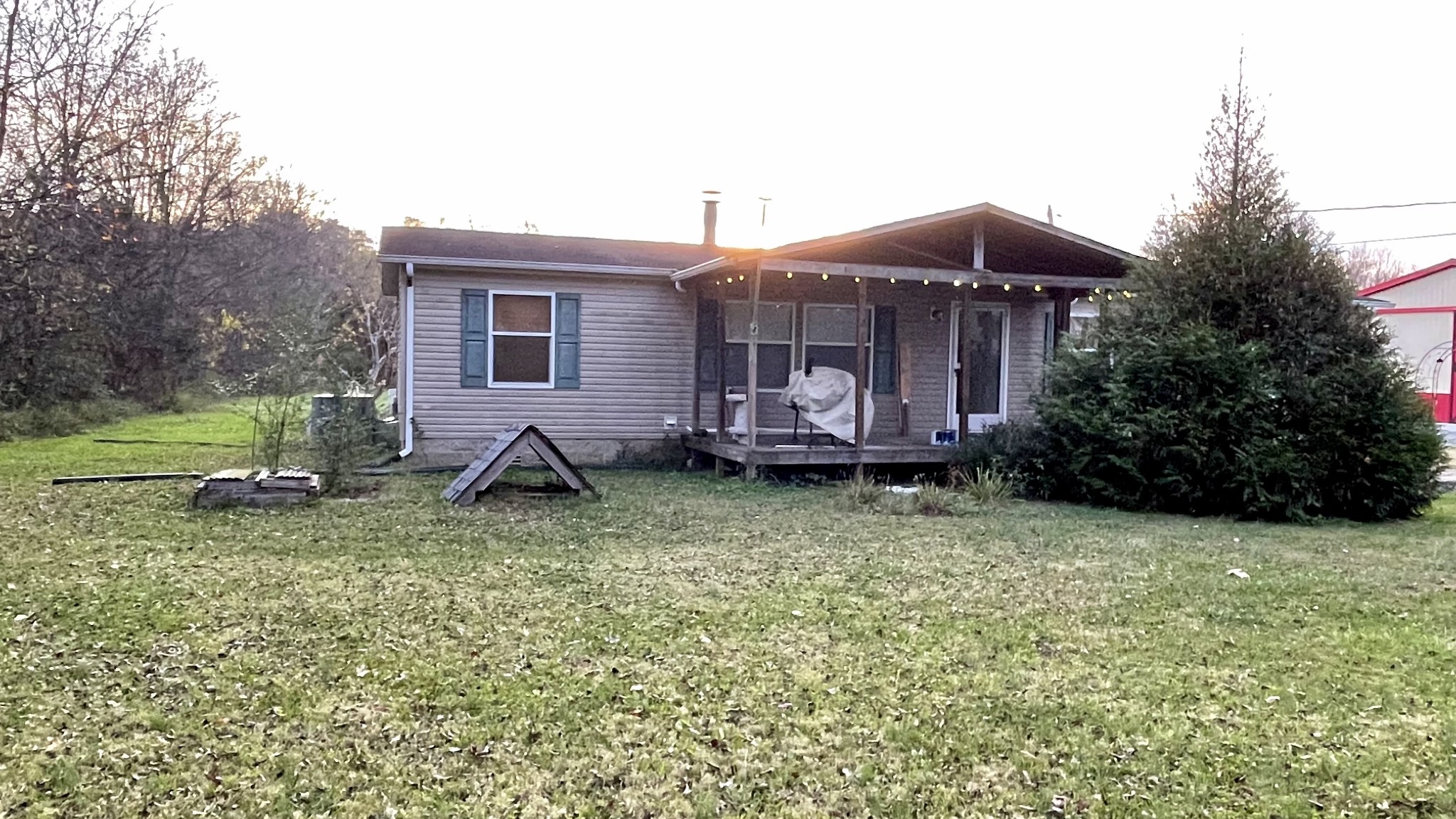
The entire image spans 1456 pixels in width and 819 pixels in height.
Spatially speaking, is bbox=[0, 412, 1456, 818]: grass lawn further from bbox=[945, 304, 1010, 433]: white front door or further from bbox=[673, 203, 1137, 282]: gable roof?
bbox=[945, 304, 1010, 433]: white front door

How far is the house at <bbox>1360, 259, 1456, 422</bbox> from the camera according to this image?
21.6 m

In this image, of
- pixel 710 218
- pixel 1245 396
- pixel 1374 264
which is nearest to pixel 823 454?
pixel 1245 396

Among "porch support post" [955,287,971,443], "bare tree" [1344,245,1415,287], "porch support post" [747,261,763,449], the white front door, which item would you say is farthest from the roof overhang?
"bare tree" [1344,245,1415,287]

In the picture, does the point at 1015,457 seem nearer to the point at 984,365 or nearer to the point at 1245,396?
the point at 1245,396

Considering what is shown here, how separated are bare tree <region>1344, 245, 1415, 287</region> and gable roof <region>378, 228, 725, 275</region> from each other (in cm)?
3953

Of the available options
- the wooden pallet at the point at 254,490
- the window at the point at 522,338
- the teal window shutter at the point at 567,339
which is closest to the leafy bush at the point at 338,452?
the wooden pallet at the point at 254,490

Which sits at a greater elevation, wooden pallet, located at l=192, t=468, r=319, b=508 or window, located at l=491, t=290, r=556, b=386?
window, located at l=491, t=290, r=556, b=386

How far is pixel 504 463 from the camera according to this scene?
8.65 metres

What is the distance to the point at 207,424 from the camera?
1783cm

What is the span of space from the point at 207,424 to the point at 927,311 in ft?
42.7

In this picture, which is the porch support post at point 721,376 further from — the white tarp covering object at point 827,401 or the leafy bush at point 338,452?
the leafy bush at point 338,452

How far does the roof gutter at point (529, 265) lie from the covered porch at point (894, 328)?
52 centimetres

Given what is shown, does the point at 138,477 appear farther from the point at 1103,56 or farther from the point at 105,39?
the point at 1103,56

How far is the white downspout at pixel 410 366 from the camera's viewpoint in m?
11.1
